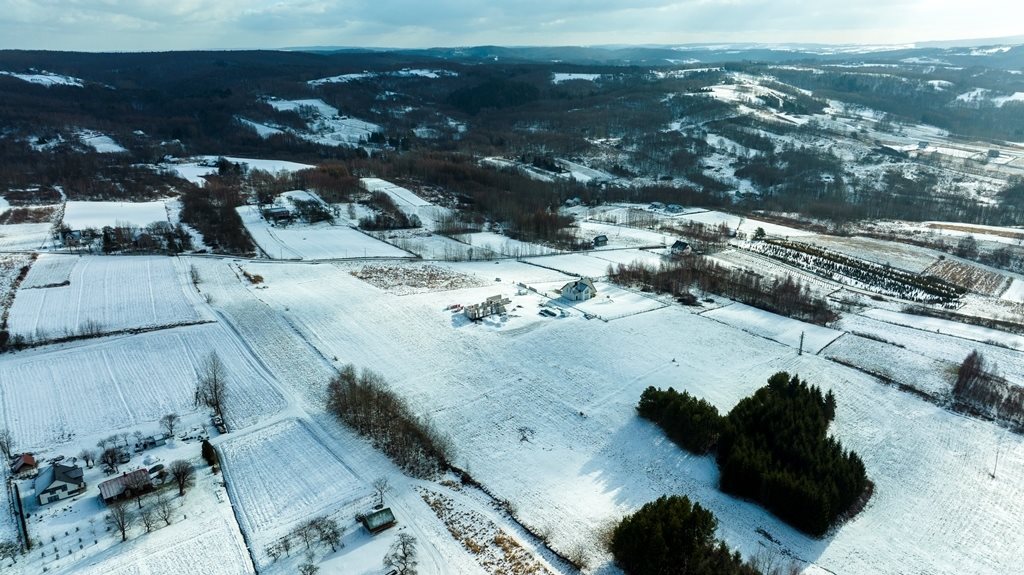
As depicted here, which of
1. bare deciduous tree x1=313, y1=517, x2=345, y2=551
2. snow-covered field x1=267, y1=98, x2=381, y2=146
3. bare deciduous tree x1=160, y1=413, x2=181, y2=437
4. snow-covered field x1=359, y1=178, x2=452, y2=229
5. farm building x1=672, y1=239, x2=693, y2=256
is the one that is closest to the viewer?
bare deciduous tree x1=313, y1=517, x2=345, y2=551

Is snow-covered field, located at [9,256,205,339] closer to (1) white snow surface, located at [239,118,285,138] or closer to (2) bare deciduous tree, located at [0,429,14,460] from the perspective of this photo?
(2) bare deciduous tree, located at [0,429,14,460]

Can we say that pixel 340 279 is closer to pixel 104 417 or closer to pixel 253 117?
pixel 104 417

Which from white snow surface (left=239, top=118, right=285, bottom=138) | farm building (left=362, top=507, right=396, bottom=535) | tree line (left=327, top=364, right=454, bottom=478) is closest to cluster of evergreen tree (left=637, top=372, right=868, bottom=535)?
tree line (left=327, top=364, right=454, bottom=478)

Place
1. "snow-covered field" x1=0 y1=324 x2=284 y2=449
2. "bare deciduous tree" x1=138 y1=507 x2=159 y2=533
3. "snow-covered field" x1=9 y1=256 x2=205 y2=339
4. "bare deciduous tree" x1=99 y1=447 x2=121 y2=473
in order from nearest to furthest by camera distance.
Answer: "bare deciduous tree" x1=138 y1=507 x2=159 y2=533 → "bare deciduous tree" x1=99 y1=447 x2=121 y2=473 → "snow-covered field" x1=0 y1=324 x2=284 y2=449 → "snow-covered field" x1=9 y1=256 x2=205 y2=339

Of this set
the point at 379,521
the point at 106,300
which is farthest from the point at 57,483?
the point at 106,300

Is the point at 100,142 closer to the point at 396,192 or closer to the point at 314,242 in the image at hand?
the point at 396,192

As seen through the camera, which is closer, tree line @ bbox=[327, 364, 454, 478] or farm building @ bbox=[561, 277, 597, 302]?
tree line @ bbox=[327, 364, 454, 478]

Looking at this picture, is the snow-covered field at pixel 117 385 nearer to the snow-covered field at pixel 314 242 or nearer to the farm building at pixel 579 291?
the snow-covered field at pixel 314 242

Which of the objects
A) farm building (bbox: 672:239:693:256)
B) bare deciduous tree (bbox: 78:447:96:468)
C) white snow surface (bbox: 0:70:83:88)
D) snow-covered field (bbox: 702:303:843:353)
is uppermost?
white snow surface (bbox: 0:70:83:88)
